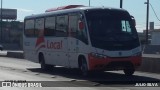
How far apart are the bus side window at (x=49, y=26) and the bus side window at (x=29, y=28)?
2417 millimetres

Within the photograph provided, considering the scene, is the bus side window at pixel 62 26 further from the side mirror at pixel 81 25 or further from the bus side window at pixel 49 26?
the side mirror at pixel 81 25

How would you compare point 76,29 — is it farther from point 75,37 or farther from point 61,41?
point 61,41

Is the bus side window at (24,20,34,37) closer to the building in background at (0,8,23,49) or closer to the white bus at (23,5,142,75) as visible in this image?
the white bus at (23,5,142,75)

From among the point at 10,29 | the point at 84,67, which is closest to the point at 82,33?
the point at 84,67

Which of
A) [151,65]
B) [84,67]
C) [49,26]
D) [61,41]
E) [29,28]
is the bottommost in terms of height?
[151,65]

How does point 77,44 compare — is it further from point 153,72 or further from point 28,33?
point 28,33

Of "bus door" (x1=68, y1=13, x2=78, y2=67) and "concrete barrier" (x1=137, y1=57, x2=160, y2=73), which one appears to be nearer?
"bus door" (x1=68, y1=13, x2=78, y2=67)

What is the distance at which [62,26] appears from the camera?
22688 mm

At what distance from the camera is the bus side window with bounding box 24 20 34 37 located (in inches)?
1082

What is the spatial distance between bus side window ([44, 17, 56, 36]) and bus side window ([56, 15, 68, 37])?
0.61 meters

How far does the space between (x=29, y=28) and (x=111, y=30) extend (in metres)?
9.27

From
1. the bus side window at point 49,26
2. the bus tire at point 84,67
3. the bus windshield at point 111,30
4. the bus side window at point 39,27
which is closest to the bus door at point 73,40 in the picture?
the bus tire at point 84,67

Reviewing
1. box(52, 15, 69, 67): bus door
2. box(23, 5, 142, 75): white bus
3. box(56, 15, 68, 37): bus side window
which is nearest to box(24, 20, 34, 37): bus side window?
box(52, 15, 69, 67): bus door

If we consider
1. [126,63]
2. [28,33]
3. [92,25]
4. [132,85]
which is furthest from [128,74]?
[28,33]
